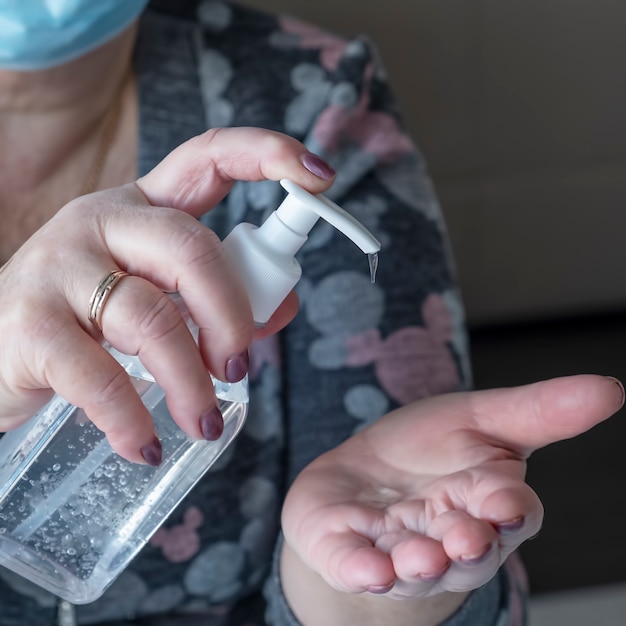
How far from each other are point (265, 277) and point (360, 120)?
1.13ft

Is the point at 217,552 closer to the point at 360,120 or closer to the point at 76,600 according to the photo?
the point at 76,600

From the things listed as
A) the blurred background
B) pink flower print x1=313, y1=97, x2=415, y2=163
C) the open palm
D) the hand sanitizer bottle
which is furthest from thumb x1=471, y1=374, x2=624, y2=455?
the blurred background

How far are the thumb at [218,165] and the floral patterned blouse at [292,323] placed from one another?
239 mm

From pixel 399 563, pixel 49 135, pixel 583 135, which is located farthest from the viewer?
pixel 583 135

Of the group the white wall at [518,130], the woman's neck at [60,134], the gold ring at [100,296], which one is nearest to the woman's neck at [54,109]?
the woman's neck at [60,134]

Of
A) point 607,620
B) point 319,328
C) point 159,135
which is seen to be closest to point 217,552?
point 319,328

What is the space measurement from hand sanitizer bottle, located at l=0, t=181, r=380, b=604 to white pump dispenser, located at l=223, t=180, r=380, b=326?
63 millimetres

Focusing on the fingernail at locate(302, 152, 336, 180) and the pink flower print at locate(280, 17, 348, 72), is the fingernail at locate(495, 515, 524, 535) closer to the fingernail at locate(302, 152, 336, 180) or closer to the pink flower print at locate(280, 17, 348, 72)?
the fingernail at locate(302, 152, 336, 180)

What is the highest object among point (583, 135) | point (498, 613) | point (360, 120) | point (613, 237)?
point (360, 120)

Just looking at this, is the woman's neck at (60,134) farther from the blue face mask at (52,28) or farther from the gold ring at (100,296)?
the gold ring at (100,296)

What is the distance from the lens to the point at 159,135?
63 cm

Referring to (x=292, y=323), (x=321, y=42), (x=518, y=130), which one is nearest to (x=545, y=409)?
(x=292, y=323)

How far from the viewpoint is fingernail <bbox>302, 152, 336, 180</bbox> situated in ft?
1.13

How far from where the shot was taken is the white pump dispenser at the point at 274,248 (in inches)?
13.4
